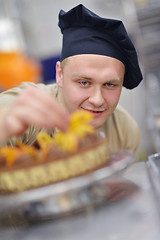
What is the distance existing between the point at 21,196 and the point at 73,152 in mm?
131

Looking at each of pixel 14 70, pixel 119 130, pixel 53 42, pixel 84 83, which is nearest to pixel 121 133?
pixel 119 130

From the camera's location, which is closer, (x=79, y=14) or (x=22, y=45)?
(x=79, y=14)

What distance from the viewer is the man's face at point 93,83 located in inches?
45.6

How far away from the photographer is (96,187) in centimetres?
70

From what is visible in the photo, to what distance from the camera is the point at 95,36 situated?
3.91 ft

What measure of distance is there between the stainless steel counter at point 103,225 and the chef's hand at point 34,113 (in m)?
0.18

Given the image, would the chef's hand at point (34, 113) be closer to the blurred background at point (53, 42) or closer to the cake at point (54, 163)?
the cake at point (54, 163)

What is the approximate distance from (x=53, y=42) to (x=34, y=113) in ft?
17.8

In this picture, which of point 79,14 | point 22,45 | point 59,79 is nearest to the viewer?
point 79,14

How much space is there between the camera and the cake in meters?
0.68

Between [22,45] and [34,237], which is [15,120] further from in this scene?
[22,45]

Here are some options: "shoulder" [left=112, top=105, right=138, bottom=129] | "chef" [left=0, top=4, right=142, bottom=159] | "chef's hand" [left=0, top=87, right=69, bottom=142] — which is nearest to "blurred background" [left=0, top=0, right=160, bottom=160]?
"shoulder" [left=112, top=105, right=138, bottom=129]

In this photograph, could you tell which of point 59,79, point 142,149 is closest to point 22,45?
point 142,149

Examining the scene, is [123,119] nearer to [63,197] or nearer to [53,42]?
[63,197]
